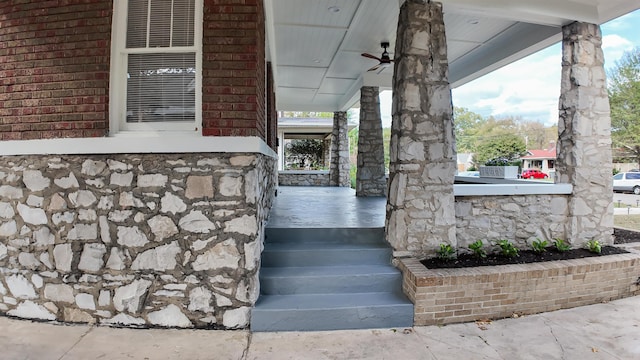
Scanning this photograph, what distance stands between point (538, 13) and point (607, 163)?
1980mm

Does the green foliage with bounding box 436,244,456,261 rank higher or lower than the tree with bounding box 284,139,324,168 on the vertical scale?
lower

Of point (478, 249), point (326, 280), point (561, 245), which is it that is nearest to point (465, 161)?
point (561, 245)

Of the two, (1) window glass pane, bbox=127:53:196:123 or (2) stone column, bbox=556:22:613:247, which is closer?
(1) window glass pane, bbox=127:53:196:123

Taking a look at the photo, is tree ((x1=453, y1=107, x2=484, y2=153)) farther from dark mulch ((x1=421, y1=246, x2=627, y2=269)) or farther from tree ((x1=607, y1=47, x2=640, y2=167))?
dark mulch ((x1=421, y1=246, x2=627, y2=269))

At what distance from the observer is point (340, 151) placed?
11031mm

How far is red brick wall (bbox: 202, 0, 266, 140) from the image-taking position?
2.76 m

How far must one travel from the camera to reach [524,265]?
3.25 m

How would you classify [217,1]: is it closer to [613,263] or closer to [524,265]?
[524,265]

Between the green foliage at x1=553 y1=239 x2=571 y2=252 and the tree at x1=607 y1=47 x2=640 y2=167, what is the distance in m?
19.0

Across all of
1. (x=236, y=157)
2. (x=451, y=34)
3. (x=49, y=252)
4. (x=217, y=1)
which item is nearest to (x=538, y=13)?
(x=451, y=34)

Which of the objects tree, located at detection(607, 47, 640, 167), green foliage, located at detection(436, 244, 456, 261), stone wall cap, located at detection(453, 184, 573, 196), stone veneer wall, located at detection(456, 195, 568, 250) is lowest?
green foliage, located at detection(436, 244, 456, 261)

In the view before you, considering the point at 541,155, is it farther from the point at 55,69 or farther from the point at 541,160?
the point at 55,69

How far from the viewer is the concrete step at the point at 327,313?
272 centimetres

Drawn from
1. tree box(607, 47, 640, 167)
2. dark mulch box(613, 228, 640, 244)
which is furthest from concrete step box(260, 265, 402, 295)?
tree box(607, 47, 640, 167)
